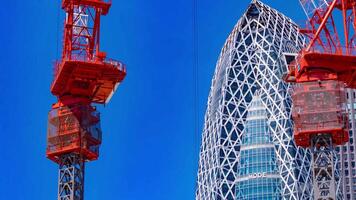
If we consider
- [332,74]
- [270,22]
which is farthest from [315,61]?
[270,22]

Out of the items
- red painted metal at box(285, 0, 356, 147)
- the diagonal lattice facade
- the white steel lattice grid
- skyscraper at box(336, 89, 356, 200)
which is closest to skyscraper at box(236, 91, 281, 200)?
the diagonal lattice facade

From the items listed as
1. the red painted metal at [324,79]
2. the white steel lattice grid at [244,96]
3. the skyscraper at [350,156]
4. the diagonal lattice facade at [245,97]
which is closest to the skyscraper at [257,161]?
the diagonal lattice facade at [245,97]

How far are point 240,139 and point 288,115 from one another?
7684mm

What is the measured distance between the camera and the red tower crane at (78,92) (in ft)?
213

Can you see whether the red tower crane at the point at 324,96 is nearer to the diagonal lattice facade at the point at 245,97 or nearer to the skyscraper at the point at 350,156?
the diagonal lattice facade at the point at 245,97

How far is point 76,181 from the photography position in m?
64.5

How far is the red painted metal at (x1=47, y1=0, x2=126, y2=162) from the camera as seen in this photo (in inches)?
2571

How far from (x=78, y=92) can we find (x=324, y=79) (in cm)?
1667

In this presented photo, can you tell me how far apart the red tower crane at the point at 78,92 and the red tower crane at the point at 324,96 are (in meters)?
12.3

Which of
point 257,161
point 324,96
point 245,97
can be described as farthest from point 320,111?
point 245,97

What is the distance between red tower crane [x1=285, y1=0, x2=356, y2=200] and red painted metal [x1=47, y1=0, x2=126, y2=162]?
1231cm

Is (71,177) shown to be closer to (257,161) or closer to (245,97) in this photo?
(257,161)

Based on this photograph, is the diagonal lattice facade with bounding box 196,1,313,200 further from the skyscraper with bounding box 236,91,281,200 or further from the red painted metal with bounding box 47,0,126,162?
the red painted metal with bounding box 47,0,126,162

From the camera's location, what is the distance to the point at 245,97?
134875 millimetres
